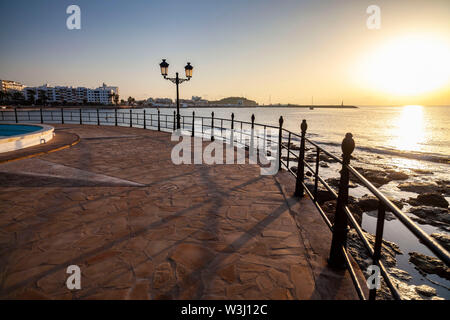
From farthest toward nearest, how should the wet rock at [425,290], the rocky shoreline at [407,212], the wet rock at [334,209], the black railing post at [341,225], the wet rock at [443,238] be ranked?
1. the wet rock at [334,209]
2. the wet rock at [443,238]
3. the rocky shoreline at [407,212]
4. the wet rock at [425,290]
5. the black railing post at [341,225]

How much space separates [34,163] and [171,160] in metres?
4.04

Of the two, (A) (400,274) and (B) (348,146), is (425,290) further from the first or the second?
(B) (348,146)

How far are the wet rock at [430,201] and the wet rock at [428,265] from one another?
5.50 m

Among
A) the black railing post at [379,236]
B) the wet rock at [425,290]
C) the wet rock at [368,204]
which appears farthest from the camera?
the wet rock at [368,204]

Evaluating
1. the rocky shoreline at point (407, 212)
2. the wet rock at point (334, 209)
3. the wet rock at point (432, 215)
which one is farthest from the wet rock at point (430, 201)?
the wet rock at point (334, 209)

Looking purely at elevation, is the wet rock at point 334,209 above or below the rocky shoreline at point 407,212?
above

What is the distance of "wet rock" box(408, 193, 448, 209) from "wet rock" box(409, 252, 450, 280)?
5502mm

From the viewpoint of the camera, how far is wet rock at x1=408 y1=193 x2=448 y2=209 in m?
10.8

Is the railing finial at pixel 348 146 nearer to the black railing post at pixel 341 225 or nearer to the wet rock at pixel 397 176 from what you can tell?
the black railing post at pixel 341 225

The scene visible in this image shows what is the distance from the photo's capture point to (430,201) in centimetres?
1112

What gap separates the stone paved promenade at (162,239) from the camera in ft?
7.95

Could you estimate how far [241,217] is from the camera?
3.95 meters

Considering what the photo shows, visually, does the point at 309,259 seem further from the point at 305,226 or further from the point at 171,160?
the point at 171,160
